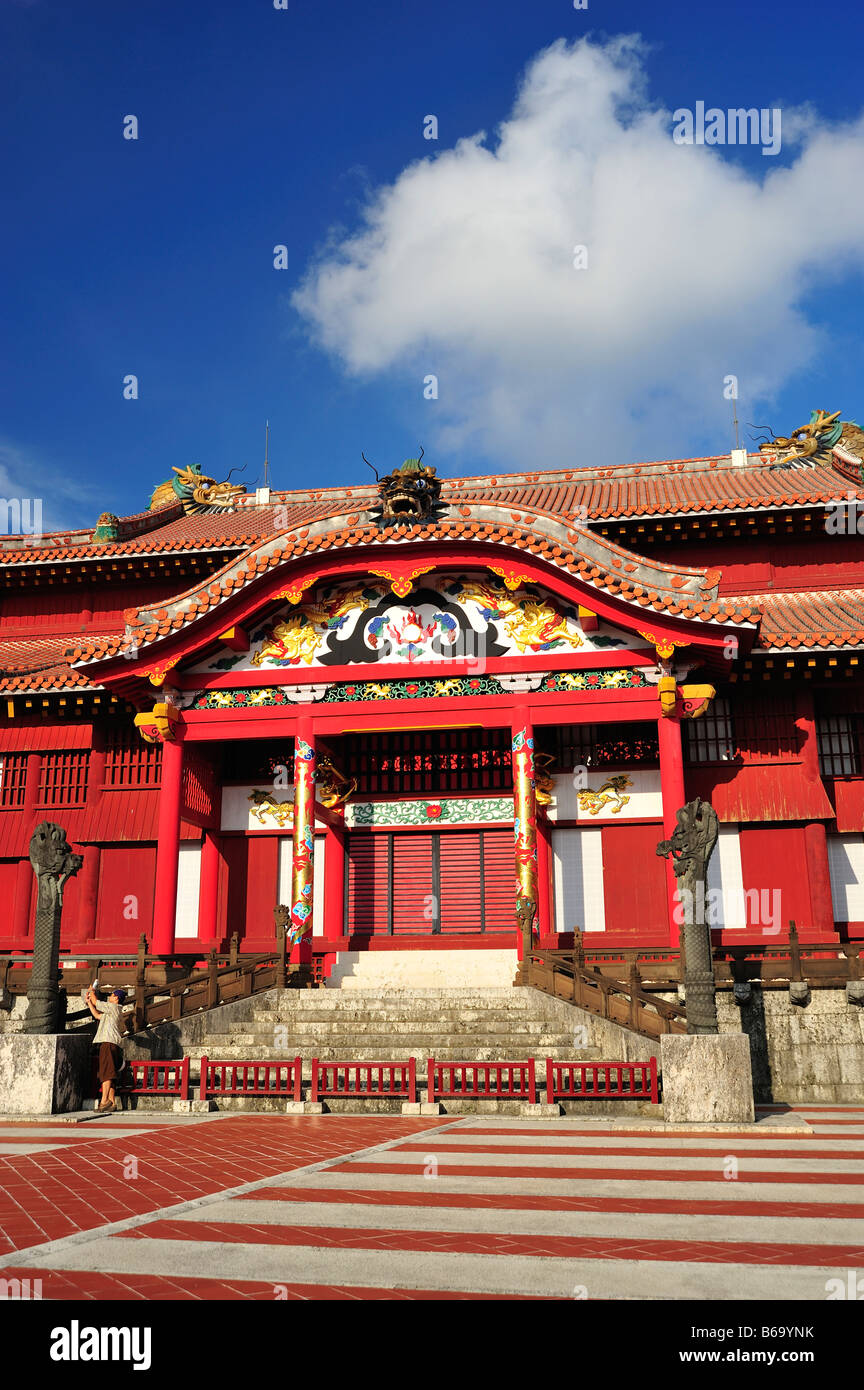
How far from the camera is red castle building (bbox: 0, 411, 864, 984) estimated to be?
62.6ft

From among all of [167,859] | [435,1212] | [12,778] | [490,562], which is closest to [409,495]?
[490,562]

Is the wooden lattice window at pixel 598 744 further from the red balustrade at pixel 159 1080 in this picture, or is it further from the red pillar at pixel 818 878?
the red balustrade at pixel 159 1080

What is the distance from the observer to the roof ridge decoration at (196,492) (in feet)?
103

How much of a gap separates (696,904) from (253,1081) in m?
6.25

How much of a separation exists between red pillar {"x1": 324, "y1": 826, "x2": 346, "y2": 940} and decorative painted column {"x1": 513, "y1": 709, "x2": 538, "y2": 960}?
4147 mm

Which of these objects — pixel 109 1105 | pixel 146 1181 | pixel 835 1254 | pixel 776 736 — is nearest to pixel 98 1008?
pixel 109 1105

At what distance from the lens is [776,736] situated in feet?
65.7

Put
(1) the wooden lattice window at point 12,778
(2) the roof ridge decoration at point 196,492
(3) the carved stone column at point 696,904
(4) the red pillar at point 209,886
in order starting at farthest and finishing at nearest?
(2) the roof ridge decoration at point 196,492
(1) the wooden lattice window at point 12,778
(4) the red pillar at point 209,886
(3) the carved stone column at point 696,904

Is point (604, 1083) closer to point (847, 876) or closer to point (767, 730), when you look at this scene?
point (847, 876)

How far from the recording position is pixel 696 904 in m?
13.6

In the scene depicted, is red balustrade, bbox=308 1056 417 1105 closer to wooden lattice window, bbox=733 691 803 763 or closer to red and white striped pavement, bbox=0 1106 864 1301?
red and white striped pavement, bbox=0 1106 864 1301

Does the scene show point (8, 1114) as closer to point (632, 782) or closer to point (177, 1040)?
point (177, 1040)

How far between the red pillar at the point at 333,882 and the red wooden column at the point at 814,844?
27.8 ft

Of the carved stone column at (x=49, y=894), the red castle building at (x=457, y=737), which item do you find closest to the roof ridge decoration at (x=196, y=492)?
the red castle building at (x=457, y=737)
